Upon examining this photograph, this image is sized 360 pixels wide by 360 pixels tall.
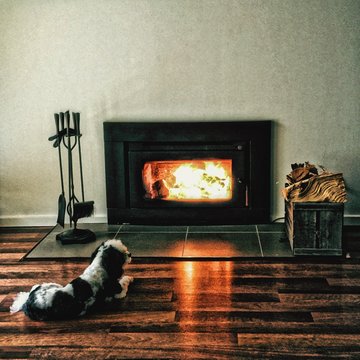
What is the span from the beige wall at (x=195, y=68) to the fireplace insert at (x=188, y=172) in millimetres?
102

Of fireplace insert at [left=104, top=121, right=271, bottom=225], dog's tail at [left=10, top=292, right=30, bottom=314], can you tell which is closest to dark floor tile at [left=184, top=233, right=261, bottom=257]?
fireplace insert at [left=104, top=121, right=271, bottom=225]

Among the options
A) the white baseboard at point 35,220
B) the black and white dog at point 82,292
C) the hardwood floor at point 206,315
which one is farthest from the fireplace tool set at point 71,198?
Result: the black and white dog at point 82,292

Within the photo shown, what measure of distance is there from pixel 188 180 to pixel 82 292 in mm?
1608

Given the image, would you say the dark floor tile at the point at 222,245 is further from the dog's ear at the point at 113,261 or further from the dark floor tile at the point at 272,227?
the dog's ear at the point at 113,261

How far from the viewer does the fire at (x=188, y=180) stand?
4.31 m

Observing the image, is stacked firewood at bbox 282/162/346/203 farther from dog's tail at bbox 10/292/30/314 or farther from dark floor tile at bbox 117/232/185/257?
dog's tail at bbox 10/292/30/314

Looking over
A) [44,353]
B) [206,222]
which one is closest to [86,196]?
[206,222]

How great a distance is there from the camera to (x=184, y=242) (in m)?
4.02

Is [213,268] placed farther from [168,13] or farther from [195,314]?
[168,13]

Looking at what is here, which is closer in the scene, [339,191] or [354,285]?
[354,285]

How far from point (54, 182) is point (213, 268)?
→ 1562mm

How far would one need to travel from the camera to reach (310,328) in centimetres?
279

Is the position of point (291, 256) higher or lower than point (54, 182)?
lower

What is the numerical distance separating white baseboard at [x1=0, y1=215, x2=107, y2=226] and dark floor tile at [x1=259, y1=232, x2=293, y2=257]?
1.27 m
